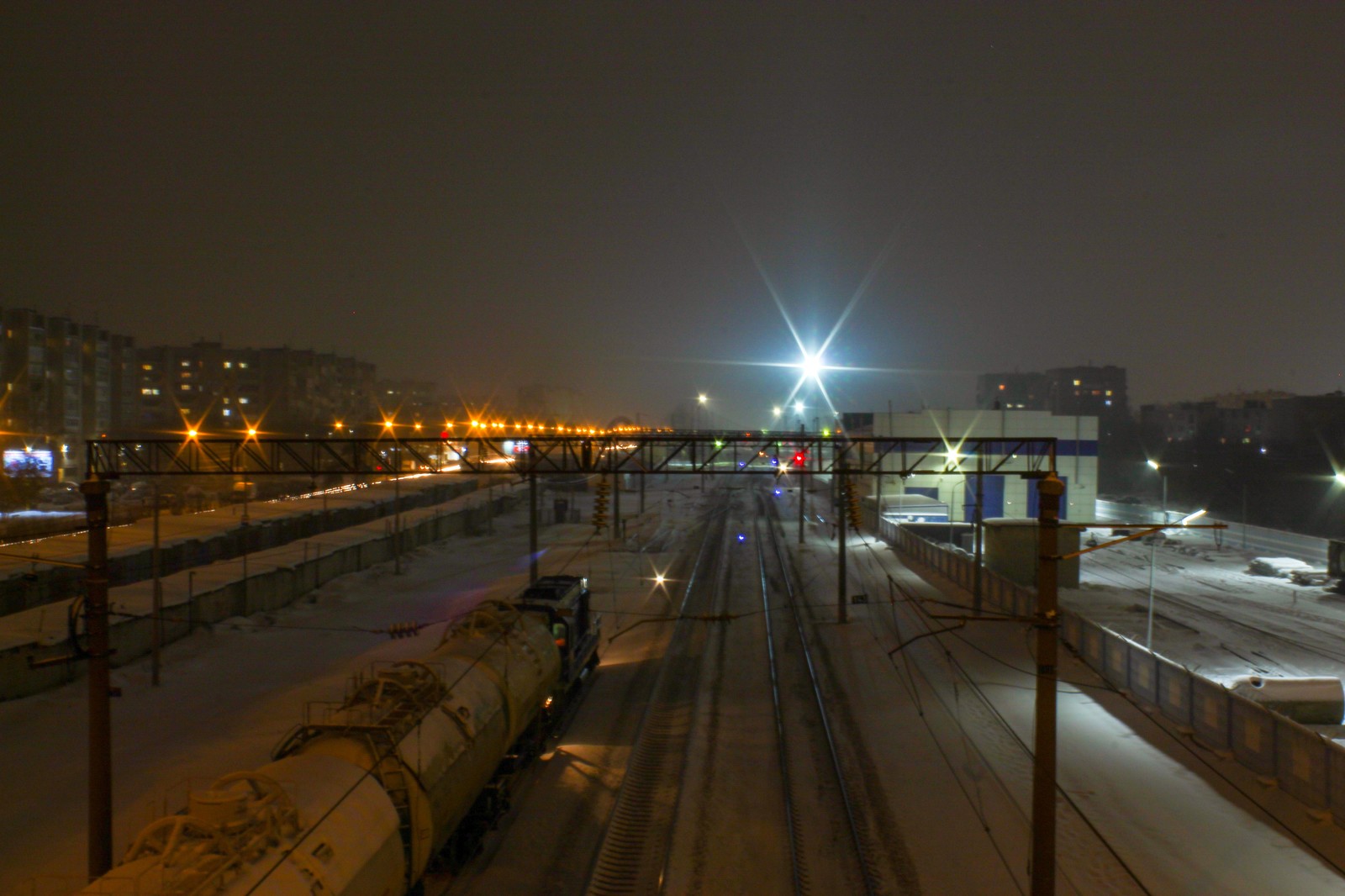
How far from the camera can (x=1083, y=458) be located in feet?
178

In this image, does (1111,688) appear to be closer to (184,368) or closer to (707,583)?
(707,583)

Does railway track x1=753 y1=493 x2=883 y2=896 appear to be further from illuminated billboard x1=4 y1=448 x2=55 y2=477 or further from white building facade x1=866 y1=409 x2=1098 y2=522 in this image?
illuminated billboard x1=4 y1=448 x2=55 y2=477

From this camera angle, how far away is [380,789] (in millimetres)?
8336

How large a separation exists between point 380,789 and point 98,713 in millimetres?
4372

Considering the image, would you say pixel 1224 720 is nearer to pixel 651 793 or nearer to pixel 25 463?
pixel 651 793

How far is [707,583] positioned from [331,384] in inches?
3588

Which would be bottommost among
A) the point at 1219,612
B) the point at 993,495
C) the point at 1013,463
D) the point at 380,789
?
the point at 1219,612

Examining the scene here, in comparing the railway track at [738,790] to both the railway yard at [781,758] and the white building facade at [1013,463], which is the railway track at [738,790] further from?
the white building facade at [1013,463]

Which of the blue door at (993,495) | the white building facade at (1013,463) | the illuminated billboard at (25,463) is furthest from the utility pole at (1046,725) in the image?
the illuminated billboard at (25,463)

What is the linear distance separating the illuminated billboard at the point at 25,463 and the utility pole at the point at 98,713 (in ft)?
154

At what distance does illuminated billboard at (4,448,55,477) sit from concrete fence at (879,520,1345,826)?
184 ft

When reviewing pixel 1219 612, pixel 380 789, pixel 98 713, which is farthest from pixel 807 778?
pixel 1219 612

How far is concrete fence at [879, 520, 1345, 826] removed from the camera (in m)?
13.2

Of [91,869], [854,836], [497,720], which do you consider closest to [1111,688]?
[854,836]
